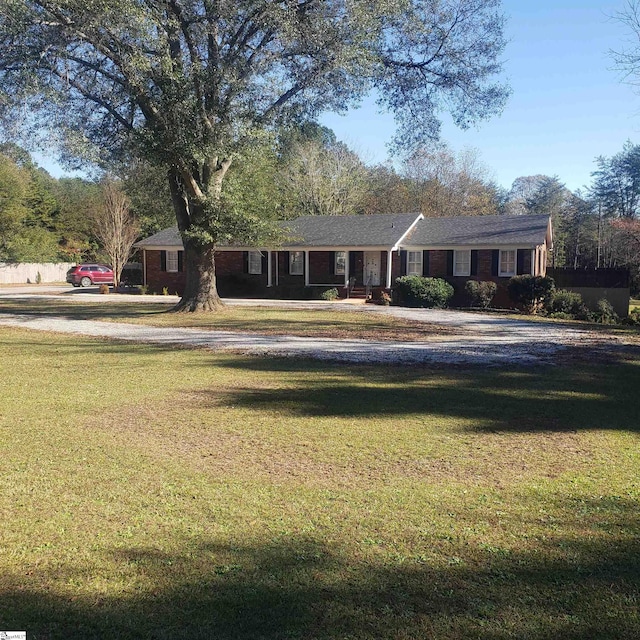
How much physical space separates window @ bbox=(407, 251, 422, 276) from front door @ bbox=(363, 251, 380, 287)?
1767 millimetres

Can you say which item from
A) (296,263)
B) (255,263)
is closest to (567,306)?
(296,263)

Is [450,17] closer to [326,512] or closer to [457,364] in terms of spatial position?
[457,364]

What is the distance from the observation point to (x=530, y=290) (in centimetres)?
2480

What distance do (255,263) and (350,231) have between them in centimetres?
568

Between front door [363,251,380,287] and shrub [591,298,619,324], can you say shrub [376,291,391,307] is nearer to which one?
front door [363,251,380,287]

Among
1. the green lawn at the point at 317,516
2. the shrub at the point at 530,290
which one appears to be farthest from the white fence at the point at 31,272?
the green lawn at the point at 317,516

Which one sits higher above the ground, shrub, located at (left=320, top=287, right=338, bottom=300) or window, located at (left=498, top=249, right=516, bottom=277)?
window, located at (left=498, top=249, right=516, bottom=277)

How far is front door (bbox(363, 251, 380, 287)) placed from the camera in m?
31.4

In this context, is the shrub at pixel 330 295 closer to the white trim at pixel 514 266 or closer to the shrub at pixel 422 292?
the shrub at pixel 422 292

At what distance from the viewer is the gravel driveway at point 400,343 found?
12.4 meters

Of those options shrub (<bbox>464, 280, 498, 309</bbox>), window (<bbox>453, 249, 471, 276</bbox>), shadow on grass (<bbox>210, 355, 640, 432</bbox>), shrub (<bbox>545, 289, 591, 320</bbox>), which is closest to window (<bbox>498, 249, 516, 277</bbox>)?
window (<bbox>453, 249, 471, 276</bbox>)

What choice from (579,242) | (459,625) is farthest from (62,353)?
(579,242)

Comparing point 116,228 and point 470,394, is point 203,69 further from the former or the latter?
point 116,228

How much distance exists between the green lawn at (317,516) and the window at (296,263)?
80.9 feet
